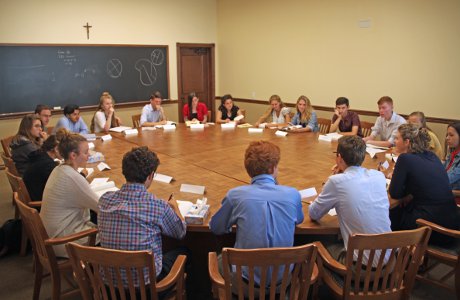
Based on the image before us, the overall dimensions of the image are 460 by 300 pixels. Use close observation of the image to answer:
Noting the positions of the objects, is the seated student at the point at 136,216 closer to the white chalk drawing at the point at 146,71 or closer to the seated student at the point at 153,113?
the seated student at the point at 153,113

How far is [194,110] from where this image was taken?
620 cm

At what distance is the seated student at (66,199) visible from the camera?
Result: 2.31 metres

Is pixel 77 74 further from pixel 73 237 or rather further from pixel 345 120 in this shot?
pixel 73 237

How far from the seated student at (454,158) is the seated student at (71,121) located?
3.97 meters

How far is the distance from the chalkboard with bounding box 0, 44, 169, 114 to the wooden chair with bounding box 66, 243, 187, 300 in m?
4.83

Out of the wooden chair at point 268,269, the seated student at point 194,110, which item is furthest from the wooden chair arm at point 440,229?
the seated student at point 194,110

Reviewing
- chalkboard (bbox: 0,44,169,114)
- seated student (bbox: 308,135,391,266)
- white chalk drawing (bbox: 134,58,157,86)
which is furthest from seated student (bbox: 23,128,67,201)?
white chalk drawing (bbox: 134,58,157,86)

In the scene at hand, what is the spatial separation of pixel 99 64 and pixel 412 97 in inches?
191

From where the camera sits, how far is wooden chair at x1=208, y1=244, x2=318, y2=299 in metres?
1.61

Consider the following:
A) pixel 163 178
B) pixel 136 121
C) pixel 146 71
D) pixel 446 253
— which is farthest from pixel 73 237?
pixel 146 71

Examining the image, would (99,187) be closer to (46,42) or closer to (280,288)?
(280,288)

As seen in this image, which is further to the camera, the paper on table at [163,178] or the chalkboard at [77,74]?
the chalkboard at [77,74]

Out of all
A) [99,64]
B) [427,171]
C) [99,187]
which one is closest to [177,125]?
[99,64]

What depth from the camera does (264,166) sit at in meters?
1.92
